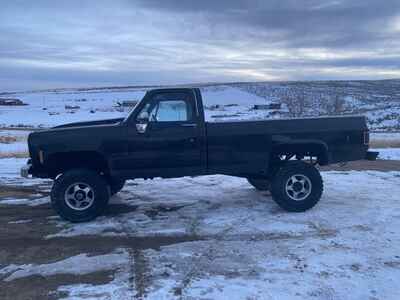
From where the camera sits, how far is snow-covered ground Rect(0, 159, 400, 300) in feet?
15.3

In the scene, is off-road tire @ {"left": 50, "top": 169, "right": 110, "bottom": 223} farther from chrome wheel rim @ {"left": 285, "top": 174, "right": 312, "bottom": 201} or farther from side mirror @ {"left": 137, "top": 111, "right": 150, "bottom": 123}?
chrome wheel rim @ {"left": 285, "top": 174, "right": 312, "bottom": 201}

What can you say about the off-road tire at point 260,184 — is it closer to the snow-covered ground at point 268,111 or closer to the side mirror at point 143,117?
the snow-covered ground at point 268,111

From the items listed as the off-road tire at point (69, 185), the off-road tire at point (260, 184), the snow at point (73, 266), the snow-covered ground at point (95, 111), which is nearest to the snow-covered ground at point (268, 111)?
the snow-covered ground at point (95, 111)

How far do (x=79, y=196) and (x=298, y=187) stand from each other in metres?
3.42

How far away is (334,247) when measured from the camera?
579cm

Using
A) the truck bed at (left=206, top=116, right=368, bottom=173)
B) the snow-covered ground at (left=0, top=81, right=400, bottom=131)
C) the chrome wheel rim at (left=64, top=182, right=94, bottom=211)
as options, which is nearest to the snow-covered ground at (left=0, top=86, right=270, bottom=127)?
the snow-covered ground at (left=0, top=81, right=400, bottom=131)

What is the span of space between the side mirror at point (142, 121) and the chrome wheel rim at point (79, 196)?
45.7 inches

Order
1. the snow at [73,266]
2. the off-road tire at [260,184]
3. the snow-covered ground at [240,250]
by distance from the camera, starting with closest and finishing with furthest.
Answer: the snow-covered ground at [240,250], the snow at [73,266], the off-road tire at [260,184]

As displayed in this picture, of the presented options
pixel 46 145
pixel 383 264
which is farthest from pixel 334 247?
pixel 46 145

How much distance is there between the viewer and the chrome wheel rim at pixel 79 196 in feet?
23.7

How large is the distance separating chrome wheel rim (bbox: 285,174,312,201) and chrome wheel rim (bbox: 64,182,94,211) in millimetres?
3055

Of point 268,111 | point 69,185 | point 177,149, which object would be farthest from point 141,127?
point 268,111

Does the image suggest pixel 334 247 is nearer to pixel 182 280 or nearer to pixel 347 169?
pixel 182 280

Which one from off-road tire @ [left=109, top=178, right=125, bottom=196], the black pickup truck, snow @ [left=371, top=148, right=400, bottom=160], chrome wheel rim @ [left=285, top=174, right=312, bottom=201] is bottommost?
snow @ [left=371, top=148, right=400, bottom=160]
